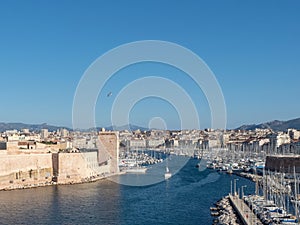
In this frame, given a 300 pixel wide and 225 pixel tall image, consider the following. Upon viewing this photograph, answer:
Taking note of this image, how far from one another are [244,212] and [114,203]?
3958 mm

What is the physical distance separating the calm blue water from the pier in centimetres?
71

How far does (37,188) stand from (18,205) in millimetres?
4368

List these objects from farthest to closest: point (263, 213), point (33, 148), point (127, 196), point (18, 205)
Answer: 1. point (33, 148)
2. point (127, 196)
3. point (18, 205)
4. point (263, 213)

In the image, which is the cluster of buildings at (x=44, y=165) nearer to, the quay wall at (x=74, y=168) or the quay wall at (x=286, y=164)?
the quay wall at (x=74, y=168)

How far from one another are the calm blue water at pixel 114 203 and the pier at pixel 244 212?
0.71 m

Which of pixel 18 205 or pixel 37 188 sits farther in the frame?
pixel 37 188

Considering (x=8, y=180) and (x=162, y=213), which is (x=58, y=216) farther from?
(x=8, y=180)

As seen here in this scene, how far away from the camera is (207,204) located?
1298cm

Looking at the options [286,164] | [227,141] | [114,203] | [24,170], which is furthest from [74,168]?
[227,141]

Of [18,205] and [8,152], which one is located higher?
[8,152]

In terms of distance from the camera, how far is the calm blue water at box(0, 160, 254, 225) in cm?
1084

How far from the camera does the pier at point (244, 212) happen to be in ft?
32.2

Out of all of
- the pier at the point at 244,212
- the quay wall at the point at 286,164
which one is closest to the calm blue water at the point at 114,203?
the pier at the point at 244,212

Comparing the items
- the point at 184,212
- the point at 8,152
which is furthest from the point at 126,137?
the point at 184,212
